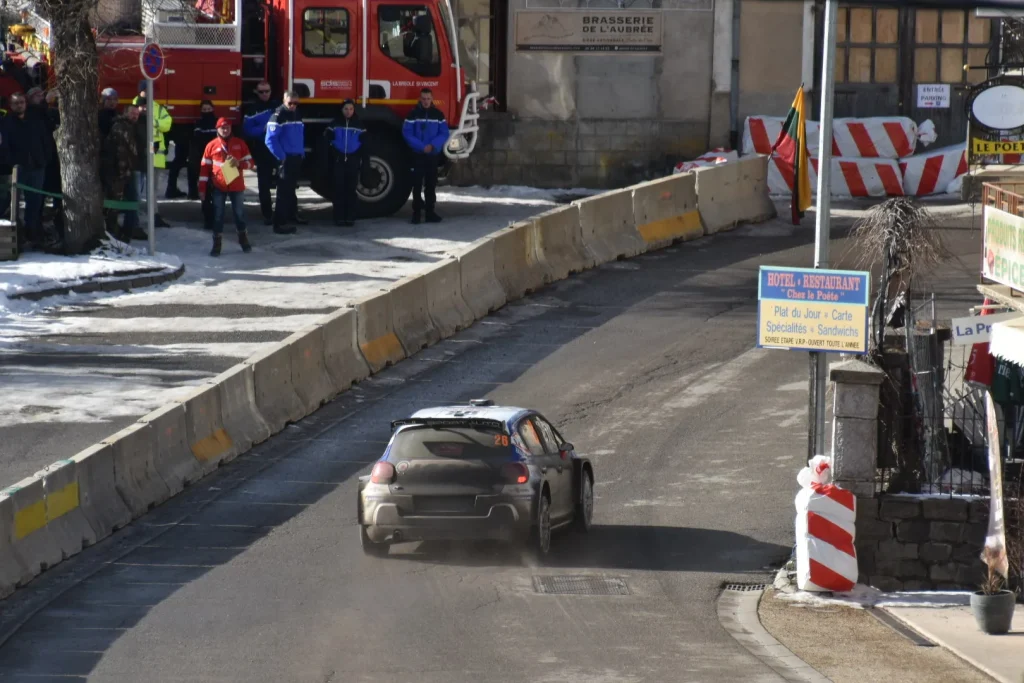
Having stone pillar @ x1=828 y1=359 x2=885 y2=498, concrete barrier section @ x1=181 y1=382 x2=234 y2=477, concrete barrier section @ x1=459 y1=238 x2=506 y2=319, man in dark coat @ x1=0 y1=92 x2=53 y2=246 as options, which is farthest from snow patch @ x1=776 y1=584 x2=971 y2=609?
man in dark coat @ x1=0 y1=92 x2=53 y2=246

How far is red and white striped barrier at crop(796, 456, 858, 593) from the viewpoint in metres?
14.0

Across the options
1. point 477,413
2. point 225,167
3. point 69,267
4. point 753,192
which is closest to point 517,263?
point 225,167

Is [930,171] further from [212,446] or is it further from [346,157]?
[212,446]

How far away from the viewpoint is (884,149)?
115 ft

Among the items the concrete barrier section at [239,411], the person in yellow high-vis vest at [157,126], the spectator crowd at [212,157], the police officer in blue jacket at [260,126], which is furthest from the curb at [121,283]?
the concrete barrier section at [239,411]

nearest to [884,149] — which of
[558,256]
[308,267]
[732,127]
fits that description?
[732,127]

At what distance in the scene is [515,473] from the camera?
47.8 feet

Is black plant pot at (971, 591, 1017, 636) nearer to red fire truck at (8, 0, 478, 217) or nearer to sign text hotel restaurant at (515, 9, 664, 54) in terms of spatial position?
red fire truck at (8, 0, 478, 217)

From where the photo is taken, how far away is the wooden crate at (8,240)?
25359 millimetres

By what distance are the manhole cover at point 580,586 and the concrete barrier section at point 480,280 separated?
10.4 metres

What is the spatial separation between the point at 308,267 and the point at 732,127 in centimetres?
1265

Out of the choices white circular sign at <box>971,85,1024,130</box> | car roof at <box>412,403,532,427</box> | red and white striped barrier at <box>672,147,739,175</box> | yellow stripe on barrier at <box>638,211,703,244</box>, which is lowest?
car roof at <box>412,403,532,427</box>

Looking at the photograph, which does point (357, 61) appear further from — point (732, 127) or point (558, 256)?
point (732, 127)

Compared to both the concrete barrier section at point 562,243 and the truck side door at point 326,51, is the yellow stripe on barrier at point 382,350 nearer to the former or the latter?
the concrete barrier section at point 562,243
